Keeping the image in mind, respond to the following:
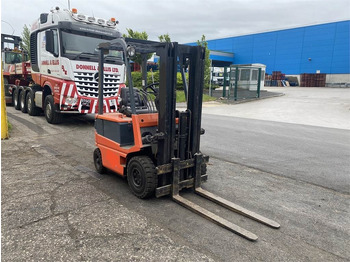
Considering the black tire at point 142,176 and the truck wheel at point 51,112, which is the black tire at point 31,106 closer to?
the truck wheel at point 51,112

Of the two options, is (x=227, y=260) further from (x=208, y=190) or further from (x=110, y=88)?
(x=110, y=88)

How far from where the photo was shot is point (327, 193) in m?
4.55

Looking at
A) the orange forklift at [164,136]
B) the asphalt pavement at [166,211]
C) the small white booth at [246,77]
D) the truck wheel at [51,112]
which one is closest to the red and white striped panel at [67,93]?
the truck wheel at [51,112]

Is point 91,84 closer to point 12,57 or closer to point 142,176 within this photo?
point 142,176

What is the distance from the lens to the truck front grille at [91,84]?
918cm

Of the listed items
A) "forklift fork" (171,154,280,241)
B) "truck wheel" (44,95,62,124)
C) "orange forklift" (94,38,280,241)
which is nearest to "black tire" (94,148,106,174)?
"orange forklift" (94,38,280,241)

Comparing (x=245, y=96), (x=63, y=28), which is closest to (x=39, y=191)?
(x=63, y=28)

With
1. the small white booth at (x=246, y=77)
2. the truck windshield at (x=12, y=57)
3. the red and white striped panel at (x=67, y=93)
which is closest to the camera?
the red and white striped panel at (x=67, y=93)

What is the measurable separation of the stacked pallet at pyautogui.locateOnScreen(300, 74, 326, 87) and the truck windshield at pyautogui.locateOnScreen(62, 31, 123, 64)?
39.1 m

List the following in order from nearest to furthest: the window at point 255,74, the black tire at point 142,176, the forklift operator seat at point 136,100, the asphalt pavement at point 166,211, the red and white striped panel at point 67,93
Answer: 1. the asphalt pavement at point 166,211
2. the black tire at point 142,176
3. the forklift operator seat at point 136,100
4. the red and white striped panel at point 67,93
5. the window at point 255,74

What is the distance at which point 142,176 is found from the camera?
3.91 metres

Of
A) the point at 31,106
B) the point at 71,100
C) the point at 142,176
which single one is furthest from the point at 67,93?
the point at 142,176

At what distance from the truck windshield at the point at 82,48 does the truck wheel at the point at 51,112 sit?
Result: 2.03 m

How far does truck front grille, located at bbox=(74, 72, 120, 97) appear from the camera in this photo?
918cm
